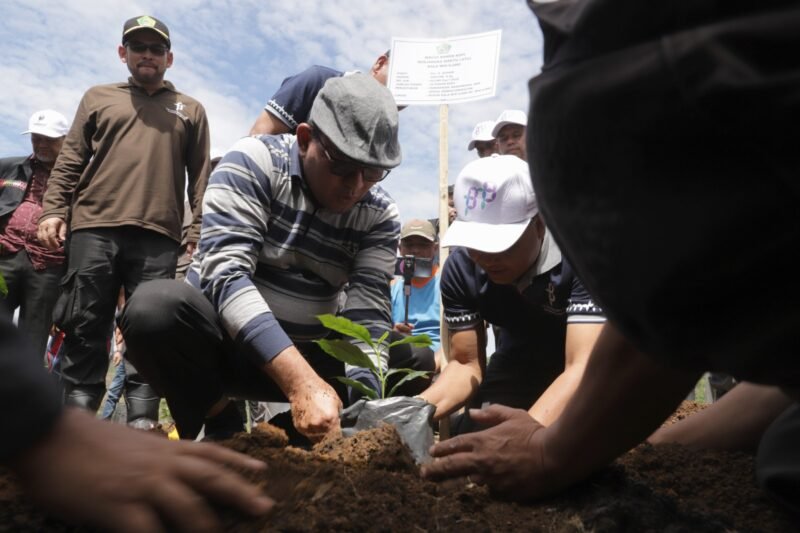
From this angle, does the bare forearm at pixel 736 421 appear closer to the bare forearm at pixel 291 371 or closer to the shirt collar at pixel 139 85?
the bare forearm at pixel 291 371

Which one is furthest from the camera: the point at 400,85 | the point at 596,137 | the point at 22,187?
the point at 22,187

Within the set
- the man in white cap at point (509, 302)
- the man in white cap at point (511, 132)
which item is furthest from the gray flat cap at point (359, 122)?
the man in white cap at point (511, 132)

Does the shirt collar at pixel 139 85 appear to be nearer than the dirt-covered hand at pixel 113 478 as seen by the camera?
No

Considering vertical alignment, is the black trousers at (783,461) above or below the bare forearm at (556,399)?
above

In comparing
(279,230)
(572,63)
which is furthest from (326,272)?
(572,63)

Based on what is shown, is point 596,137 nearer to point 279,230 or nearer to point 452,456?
point 452,456

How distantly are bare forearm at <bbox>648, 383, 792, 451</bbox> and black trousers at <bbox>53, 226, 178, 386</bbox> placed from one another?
2596 millimetres

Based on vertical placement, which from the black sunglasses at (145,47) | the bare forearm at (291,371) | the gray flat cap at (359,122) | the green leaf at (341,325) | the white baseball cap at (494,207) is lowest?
the bare forearm at (291,371)

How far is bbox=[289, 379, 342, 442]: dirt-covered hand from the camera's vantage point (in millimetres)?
1919

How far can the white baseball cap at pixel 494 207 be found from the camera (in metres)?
2.41

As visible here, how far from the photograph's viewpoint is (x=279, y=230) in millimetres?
2555

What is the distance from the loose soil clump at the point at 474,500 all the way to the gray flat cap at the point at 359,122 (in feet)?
3.81

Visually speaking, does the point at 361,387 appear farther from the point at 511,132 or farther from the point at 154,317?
the point at 511,132

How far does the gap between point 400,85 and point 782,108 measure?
3.21 meters
